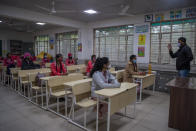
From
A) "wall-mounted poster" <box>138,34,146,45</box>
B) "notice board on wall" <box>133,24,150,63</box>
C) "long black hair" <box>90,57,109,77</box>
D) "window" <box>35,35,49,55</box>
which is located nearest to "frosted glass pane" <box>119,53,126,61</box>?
"notice board on wall" <box>133,24,150,63</box>

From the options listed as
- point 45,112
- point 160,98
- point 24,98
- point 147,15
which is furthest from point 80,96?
point 147,15

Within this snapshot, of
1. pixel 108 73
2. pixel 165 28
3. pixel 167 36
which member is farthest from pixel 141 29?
pixel 108 73

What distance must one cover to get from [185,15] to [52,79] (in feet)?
15.2

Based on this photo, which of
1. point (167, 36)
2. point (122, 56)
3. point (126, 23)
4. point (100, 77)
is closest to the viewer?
point (100, 77)

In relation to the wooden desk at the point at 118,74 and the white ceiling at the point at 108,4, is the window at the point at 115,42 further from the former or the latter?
the wooden desk at the point at 118,74

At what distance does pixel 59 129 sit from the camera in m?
2.48

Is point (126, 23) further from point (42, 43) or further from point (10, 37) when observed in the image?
point (10, 37)

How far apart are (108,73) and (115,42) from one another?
12.4 feet

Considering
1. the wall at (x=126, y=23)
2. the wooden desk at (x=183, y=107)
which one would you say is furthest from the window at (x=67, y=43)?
the wooden desk at (x=183, y=107)

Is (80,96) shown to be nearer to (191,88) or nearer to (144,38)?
(191,88)

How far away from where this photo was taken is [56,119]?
2850 mm

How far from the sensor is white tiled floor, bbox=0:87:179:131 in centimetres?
255

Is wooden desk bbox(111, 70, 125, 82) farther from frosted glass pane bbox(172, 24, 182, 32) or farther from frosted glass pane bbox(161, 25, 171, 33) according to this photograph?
frosted glass pane bbox(172, 24, 182, 32)

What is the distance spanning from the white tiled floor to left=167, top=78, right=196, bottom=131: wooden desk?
0.24 metres
